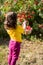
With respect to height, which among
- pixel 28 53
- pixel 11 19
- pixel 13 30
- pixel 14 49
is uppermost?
pixel 11 19

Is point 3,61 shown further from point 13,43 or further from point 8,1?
point 8,1

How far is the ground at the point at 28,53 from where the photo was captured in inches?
261

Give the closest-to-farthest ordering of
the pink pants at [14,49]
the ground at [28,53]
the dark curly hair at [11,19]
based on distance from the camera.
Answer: the dark curly hair at [11,19] < the pink pants at [14,49] < the ground at [28,53]

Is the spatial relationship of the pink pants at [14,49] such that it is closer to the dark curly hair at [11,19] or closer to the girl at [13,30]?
the girl at [13,30]

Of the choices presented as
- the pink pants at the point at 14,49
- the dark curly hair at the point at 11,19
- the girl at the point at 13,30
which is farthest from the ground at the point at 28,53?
the dark curly hair at the point at 11,19

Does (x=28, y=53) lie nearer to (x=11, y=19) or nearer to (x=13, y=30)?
(x=13, y=30)

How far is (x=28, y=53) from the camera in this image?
23.1 ft

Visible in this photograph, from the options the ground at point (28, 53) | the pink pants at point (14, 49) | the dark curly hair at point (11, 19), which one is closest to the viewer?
the dark curly hair at point (11, 19)

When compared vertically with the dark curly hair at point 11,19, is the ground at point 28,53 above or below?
below

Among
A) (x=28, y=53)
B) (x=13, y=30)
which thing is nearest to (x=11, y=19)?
(x=13, y=30)

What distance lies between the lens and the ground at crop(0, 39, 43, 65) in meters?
6.63

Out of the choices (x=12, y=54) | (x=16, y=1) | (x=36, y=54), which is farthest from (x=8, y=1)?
(x=12, y=54)

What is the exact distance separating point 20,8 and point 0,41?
3.29 feet

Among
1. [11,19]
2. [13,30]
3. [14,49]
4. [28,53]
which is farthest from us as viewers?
[28,53]
